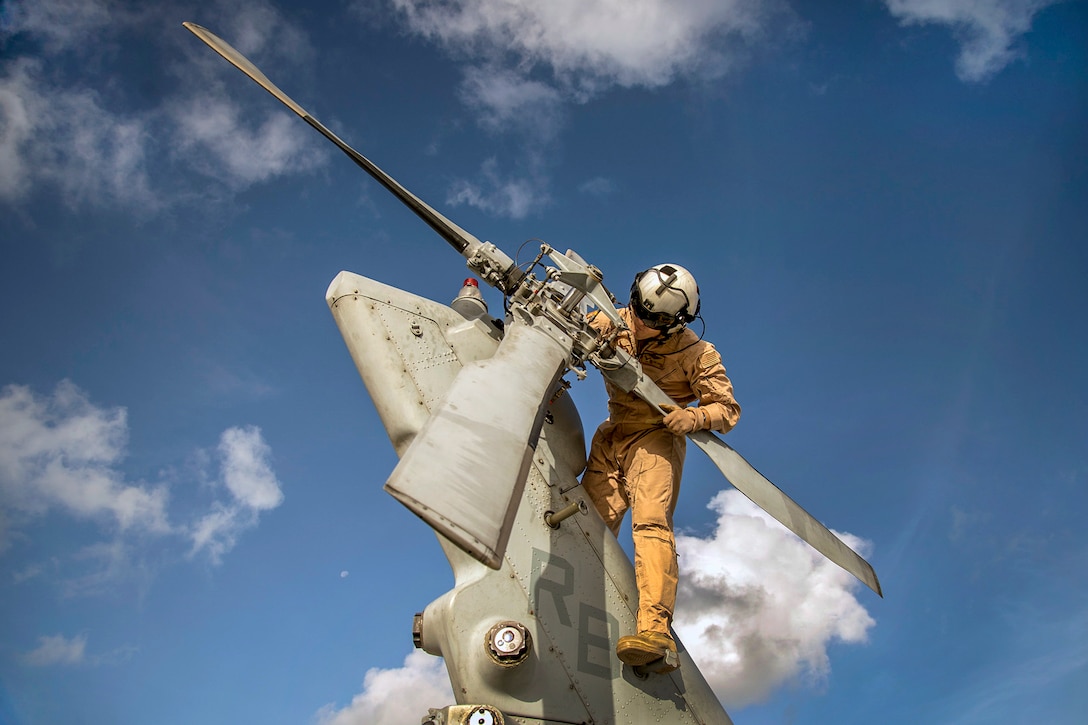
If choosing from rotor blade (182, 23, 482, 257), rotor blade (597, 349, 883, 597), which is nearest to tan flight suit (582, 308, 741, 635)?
rotor blade (597, 349, 883, 597)

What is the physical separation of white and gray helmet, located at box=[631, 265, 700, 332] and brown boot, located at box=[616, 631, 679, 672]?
9.48 feet

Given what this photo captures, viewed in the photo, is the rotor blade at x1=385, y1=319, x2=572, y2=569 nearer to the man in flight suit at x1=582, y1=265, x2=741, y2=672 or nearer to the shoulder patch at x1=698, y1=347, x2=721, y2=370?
the man in flight suit at x1=582, y1=265, x2=741, y2=672

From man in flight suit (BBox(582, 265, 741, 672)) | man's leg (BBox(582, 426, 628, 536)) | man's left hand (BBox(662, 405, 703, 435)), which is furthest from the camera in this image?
man's leg (BBox(582, 426, 628, 536))

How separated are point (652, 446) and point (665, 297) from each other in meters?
1.44

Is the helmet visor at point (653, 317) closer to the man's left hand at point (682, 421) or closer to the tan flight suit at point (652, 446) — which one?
the tan flight suit at point (652, 446)

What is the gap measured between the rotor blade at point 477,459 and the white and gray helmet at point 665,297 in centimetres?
243

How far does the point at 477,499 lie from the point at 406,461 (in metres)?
0.38

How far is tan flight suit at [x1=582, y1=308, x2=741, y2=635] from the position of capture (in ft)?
18.3


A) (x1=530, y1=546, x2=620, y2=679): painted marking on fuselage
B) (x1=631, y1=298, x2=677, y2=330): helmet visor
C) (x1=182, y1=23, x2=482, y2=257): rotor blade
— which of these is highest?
(x1=182, y1=23, x2=482, y2=257): rotor blade

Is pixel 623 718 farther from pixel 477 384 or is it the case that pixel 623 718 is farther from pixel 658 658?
pixel 477 384

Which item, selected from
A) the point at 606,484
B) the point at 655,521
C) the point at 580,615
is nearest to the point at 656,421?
the point at 606,484

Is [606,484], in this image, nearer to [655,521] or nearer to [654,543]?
[655,521]

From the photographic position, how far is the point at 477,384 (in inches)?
153

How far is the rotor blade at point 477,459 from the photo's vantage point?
301cm
